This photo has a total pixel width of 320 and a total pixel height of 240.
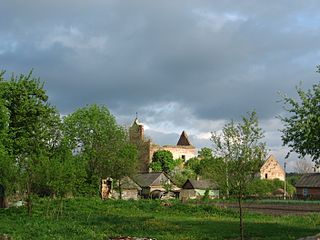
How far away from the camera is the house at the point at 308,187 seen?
81000mm

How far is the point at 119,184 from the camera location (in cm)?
7694

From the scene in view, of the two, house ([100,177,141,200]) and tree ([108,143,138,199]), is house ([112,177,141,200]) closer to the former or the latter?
house ([100,177,141,200])

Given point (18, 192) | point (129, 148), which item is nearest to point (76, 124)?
point (129, 148)

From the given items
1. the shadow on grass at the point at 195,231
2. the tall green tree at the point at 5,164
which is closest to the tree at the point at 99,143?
the tall green tree at the point at 5,164

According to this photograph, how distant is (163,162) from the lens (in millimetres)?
117188

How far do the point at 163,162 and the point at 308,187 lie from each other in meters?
41.8

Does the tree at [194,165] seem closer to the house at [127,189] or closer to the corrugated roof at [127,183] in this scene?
the house at [127,189]

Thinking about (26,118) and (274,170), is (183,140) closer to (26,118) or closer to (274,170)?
(274,170)

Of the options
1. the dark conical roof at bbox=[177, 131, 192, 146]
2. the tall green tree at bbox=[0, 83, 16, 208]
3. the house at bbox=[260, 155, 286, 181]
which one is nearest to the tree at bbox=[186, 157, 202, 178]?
the house at bbox=[260, 155, 286, 181]

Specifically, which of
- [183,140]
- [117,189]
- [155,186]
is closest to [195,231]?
[117,189]

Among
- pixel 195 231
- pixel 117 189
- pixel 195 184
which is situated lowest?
pixel 195 231

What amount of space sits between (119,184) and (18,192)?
2987 centimetres

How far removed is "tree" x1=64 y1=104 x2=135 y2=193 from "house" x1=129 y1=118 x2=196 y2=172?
36.1 m

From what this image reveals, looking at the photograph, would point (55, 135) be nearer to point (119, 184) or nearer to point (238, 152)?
point (119, 184)
